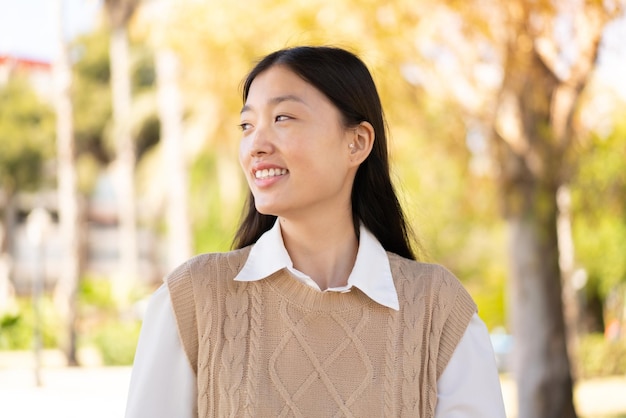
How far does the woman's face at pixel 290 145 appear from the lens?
2.02m

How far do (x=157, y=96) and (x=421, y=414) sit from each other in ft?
107

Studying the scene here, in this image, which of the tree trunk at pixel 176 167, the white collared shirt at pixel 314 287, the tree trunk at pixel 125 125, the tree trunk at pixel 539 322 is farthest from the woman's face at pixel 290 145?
the tree trunk at pixel 125 125

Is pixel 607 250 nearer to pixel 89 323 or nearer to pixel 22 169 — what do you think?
pixel 89 323

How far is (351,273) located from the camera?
2.12 m

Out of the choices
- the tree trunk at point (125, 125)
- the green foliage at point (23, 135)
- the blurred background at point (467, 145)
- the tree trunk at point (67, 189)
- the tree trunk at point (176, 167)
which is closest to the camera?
the blurred background at point (467, 145)

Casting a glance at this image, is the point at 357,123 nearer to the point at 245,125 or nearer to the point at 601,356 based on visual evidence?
the point at 245,125

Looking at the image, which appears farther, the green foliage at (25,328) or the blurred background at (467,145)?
the green foliage at (25,328)

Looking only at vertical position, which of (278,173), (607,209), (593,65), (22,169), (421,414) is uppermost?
(22,169)

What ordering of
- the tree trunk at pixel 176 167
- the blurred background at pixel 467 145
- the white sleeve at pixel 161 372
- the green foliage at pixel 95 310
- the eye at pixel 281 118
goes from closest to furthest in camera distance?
the white sleeve at pixel 161 372
the eye at pixel 281 118
the blurred background at pixel 467 145
the tree trunk at pixel 176 167
the green foliage at pixel 95 310

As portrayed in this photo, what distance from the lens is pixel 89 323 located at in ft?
84.5

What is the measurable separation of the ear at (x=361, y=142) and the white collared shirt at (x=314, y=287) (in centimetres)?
17

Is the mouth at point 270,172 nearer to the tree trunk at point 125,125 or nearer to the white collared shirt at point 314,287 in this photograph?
the white collared shirt at point 314,287

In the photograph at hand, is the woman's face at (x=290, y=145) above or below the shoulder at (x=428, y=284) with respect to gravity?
above

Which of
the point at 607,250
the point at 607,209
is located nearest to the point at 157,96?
the point at 607,250
